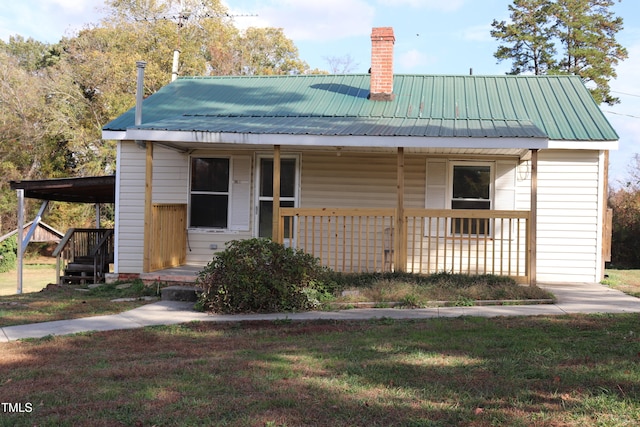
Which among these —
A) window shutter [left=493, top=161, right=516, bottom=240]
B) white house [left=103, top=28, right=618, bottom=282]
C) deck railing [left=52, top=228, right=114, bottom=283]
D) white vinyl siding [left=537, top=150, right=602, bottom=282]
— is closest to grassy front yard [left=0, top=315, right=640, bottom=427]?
white house [left=103, top=28, right=618, bottom=282]

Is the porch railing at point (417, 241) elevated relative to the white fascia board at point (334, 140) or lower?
lower

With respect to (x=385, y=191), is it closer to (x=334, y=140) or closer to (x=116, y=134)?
(x=334, y=140)

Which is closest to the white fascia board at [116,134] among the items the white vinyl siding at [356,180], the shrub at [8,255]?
the white vinyl siding at [356,180]

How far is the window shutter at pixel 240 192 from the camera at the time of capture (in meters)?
12.6

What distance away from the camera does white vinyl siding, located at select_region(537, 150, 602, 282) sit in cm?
1155

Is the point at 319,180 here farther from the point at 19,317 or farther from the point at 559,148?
the point at 19,317

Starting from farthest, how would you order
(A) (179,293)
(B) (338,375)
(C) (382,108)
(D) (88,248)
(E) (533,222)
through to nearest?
(D) (88,248) → (C) (382,108) → (E) (533,222) → (A) (179,293) → (B) (338,375)

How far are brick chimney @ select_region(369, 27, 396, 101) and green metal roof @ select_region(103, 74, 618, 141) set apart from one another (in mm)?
227

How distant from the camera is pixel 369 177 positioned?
1239 cm

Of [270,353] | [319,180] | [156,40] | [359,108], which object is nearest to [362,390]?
[270,353]

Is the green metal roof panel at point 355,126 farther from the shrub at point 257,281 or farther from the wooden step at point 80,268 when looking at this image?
the wooden step at point 80,268

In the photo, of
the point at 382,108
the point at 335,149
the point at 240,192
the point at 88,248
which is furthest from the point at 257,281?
the point at 88,248

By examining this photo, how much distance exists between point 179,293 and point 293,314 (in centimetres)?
230

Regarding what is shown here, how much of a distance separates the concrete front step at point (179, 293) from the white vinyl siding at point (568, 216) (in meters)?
6.44
